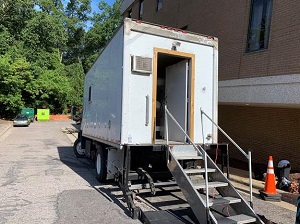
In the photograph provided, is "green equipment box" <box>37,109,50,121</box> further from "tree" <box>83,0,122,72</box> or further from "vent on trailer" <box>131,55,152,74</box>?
"vent on trailer" <box>131,55,152,74</box>

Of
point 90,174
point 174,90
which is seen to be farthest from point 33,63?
point 174,90

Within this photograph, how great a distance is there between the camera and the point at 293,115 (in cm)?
1087

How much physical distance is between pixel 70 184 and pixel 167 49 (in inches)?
173

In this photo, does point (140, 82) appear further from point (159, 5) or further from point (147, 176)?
point (159, 5)

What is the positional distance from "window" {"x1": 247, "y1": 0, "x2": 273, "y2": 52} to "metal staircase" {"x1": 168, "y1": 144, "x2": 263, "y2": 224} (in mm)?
5300

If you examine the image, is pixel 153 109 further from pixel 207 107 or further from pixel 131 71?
pixel 207 107

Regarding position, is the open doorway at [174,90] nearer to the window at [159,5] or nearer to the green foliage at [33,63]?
the window at [159,5]

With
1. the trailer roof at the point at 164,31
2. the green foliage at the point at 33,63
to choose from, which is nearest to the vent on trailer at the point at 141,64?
the trailer roof at the point at 164,31

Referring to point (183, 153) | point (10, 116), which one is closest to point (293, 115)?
point (183, 153)

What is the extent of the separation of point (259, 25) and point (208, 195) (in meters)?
6.85

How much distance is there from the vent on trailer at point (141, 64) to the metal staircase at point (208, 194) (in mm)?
1708

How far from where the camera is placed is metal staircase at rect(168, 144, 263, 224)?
517 centimetres

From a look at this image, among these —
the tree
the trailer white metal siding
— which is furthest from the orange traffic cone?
the tree

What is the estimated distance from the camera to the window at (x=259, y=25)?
10055 millimetres
